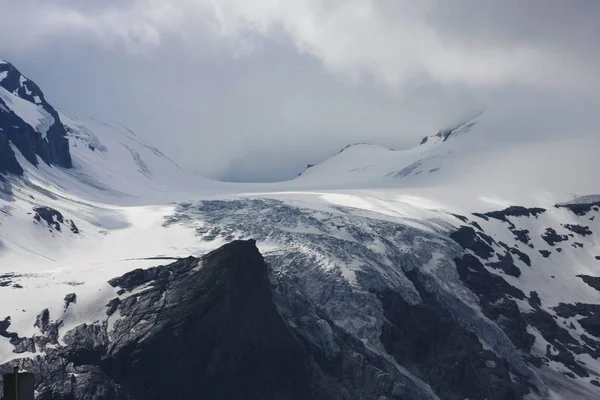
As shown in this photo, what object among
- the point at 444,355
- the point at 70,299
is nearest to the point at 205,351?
the point at 70,299

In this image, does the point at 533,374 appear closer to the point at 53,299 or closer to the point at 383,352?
the point at 383,352

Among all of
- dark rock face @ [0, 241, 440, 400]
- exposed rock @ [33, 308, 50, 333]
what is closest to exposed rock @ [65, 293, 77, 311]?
exposed rock @ [33, 308, 50, 333]

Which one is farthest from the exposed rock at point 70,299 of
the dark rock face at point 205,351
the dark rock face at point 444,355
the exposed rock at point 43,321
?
the dark rock face at point 444,355

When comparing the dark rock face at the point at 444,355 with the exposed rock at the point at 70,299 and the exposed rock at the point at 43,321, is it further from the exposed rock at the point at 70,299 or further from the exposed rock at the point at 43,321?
the exposed rock at the point at 43,321

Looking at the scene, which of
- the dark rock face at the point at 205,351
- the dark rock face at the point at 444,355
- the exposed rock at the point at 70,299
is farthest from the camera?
the dark rock face at the point at 444,355

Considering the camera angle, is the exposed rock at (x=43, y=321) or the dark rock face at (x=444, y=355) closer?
the exposed rock at (x=43, y=321)

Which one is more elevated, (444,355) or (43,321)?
(43,321)

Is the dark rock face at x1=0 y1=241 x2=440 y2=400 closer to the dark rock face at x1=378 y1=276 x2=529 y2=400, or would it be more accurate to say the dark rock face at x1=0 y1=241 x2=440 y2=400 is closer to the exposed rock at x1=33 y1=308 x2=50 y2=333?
the exposed rock at x1=33 y1=308 x2=50 y2=333

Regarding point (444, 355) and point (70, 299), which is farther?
point (444, 355)

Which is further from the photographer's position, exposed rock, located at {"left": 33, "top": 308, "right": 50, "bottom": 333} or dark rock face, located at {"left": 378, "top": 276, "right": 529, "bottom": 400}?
dark rock face, located at {"left": 378, "top": 276, "right": 529, "bottom": 400}

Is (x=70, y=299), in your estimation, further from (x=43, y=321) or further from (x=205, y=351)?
(x=205, y=351)

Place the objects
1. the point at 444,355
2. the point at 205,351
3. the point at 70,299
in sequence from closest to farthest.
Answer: the point at 205,351
the point at 70,299
the point at 444,355
